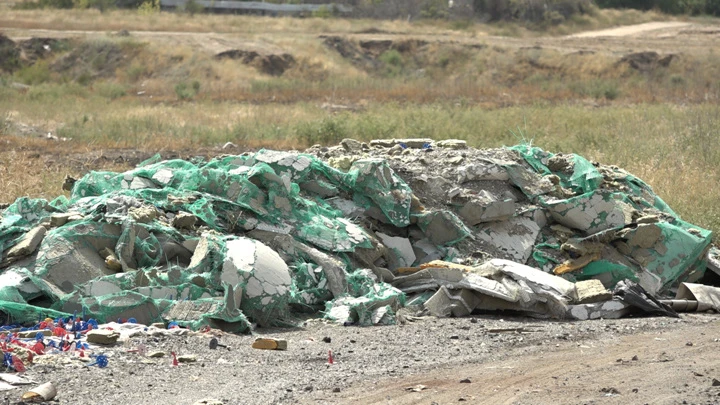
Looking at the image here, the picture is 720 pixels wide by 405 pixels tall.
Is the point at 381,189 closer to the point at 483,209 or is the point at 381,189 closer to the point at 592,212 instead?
the point at 483,209

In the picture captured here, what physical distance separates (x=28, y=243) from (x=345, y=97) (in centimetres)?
1991

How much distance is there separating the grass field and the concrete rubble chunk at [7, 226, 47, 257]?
4.37 m

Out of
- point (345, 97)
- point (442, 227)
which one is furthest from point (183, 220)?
point (345, 97)

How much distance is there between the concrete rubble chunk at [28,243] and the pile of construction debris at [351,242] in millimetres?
17

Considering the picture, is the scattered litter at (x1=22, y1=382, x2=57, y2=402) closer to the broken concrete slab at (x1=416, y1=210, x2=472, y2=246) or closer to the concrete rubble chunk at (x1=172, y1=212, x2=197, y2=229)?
the concrete rubble chunk at (x1=172, y1=212, x2=197, y2=229)

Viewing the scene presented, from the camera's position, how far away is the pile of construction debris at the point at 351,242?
6.59m

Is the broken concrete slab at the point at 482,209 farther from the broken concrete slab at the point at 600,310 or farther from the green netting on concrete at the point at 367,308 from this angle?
the green netting on concrete at the point at 367,308

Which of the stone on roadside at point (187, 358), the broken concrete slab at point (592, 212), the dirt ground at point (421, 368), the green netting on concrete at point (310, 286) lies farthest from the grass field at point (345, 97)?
the stone on roadside at point (187, 358)

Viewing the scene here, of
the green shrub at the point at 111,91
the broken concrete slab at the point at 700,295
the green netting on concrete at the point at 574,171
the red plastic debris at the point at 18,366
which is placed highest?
the green netting on concrete at the point at 574,171

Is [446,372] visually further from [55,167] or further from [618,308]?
[55,167]

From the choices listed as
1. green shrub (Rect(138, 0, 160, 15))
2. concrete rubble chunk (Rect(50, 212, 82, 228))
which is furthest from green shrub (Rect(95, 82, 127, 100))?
concrete rubble chunk (Rect(50, 212, 82, 228))

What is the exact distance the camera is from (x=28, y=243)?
671 centimetres

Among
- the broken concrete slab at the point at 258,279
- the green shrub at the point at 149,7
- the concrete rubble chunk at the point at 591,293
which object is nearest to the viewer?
the broken concrete slab at the point at 258,279

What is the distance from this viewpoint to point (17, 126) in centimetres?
1784
